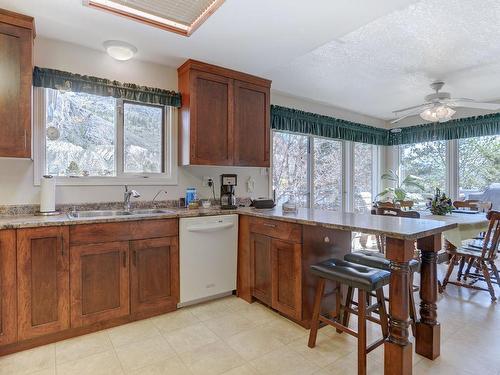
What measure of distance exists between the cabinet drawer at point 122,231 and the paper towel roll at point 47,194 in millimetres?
490

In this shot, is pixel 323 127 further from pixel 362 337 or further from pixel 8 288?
pixel 8 288

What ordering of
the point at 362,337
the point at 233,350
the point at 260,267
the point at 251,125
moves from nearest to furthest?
the point at 362,337, the point at 233,350, the point at 260,267, the point at 251,125

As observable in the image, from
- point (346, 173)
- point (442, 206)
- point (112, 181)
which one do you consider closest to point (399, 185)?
point (346, 173)

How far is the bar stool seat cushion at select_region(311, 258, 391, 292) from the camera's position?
1.69m

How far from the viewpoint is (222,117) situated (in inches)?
122

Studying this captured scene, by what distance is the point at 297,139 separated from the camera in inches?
175

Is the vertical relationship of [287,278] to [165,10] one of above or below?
below

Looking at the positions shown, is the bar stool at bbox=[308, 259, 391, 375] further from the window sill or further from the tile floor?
the window sill

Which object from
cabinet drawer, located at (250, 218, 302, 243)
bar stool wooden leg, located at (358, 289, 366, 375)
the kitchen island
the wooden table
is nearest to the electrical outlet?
the kitchen island

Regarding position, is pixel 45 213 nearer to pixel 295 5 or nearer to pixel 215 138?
pixel 215 138

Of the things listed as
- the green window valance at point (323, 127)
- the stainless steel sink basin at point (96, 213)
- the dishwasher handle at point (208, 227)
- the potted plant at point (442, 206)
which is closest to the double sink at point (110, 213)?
the stainless steel sink basin at point (96, 213)

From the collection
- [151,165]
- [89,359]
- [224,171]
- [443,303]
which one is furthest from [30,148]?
[443,303]

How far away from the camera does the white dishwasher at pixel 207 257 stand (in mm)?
2605

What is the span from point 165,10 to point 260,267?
7.28 feet
